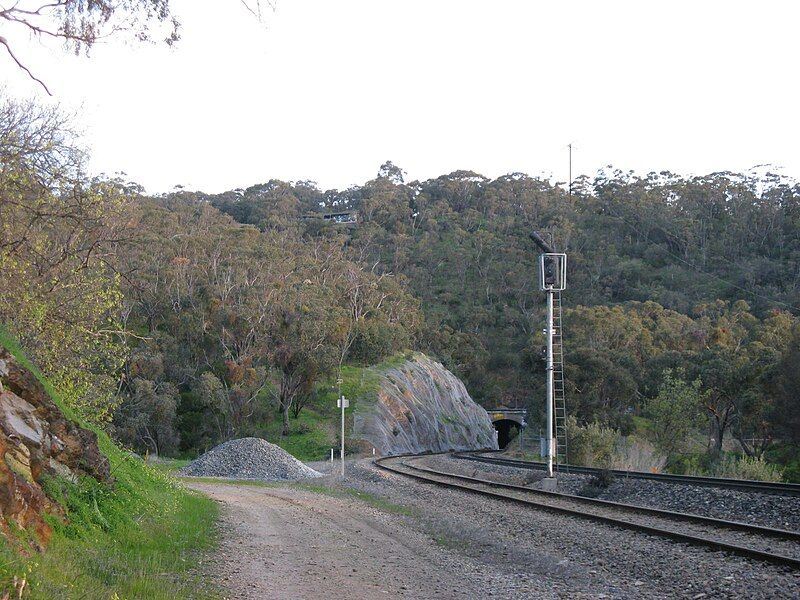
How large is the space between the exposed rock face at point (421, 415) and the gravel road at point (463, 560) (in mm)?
36069

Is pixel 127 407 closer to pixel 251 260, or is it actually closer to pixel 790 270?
pixel 251 260

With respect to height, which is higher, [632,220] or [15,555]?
[632,220]

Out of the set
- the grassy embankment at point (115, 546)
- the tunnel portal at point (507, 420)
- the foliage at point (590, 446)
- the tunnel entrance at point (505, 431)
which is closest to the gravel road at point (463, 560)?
the grassy embankment at point (115, 546)

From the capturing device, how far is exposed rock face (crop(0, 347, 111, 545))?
760 centimetres

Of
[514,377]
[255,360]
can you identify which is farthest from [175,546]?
[514,377]

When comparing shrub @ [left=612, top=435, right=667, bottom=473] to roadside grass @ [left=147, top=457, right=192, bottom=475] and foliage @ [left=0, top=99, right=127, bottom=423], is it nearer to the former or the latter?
roadside grass @ [left=147, top=457, right=192, bottom=475]

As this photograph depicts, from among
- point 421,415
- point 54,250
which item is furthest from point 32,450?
point 421,415

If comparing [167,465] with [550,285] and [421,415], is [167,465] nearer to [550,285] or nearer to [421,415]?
[550,285]

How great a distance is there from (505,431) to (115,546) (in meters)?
79.9

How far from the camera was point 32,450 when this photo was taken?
901 cm

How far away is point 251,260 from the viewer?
7156 centimetres

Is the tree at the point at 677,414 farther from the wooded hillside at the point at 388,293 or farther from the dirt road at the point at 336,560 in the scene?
the dirt road at the point at 336,560

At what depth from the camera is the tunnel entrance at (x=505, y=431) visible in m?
82.2

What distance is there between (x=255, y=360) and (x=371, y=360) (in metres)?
10.3
